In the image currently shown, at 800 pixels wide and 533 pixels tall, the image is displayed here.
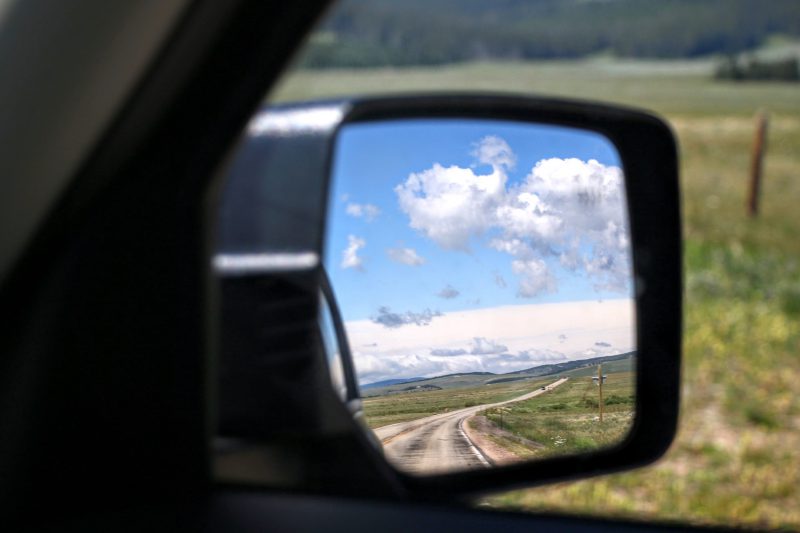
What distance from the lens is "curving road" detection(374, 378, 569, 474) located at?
1.44 m

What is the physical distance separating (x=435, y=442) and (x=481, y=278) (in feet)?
1.11

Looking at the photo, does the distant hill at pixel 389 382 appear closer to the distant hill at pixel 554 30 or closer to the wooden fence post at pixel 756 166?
the distant hill at pixel 554 30

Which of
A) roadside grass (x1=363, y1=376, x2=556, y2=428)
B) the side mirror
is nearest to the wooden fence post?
the side mirror

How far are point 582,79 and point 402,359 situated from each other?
3687 millimetres

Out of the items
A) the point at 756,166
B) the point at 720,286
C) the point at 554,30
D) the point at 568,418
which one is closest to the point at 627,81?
the point at 554,30

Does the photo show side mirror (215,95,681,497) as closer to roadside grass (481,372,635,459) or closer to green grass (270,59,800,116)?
roadside grass (481,372,635,459)

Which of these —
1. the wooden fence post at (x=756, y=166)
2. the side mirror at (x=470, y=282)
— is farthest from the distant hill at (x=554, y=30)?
the side mirror at (x=470, y=282)

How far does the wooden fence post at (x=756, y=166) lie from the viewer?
615 centimetres

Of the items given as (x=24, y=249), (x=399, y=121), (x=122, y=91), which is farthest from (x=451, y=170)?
(x=24, y=249)

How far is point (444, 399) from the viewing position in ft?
4.65

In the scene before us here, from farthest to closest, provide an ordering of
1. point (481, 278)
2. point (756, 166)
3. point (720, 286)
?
point (756, 166)
point (720, 286)
point (481, 278)

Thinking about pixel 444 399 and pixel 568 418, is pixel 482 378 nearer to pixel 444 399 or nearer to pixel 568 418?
pixel 444 399

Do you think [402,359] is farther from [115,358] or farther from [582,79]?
[582,79]

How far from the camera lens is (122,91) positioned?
5.35ft
